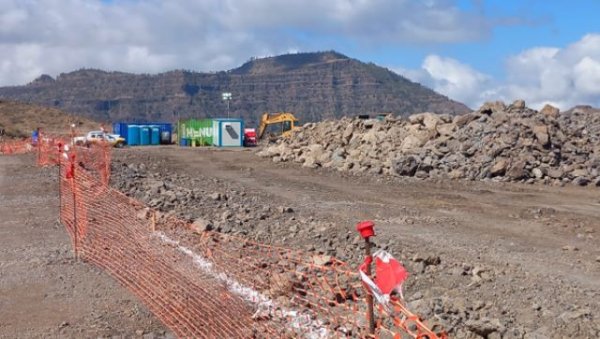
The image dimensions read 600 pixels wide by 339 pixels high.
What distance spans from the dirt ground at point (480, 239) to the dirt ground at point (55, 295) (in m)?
3.06

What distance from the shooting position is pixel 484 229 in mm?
12969

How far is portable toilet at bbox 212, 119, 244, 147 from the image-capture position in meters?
49.7

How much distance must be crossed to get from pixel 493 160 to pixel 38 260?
1453 cm

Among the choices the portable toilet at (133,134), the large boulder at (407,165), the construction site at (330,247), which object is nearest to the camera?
the construction site at (330,247)

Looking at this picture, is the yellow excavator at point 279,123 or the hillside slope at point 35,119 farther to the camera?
the hillside slope at point 35,119

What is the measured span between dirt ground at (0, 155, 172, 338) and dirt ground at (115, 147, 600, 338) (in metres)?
3.06

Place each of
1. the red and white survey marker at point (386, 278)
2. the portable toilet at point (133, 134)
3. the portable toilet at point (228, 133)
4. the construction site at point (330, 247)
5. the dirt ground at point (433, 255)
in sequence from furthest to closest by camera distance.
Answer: the portable toilet at point (133, 134) → the portable toilet at point (228, 133) → the dirt ground at point (433, 255) → the construction site at point (330, 247) → the red and white survey marker at point (386, 278)

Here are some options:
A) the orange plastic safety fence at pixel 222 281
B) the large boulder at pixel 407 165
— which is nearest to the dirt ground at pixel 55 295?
the orange plastic safety fence at pixel 222 281

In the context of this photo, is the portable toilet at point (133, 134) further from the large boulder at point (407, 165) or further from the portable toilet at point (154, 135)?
the large boulder at point (407, 165)

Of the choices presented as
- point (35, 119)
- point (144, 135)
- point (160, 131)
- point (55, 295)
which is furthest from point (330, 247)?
point (35, 119)

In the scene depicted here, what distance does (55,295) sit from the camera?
336 inches

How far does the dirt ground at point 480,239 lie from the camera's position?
6.85 metres

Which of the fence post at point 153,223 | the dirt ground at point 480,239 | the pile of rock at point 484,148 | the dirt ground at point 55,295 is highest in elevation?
the pile of rock at point 484,148

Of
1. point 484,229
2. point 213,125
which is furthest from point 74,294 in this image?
point 213,125
